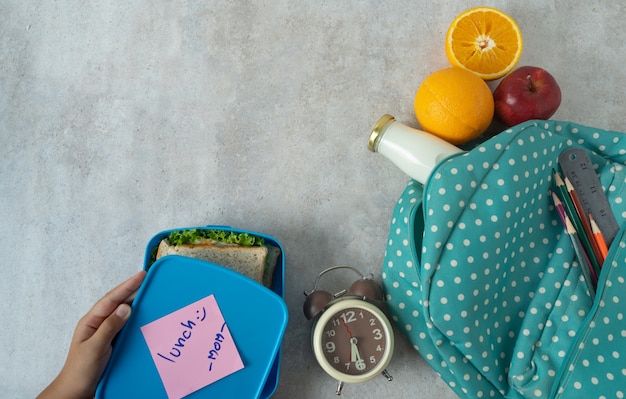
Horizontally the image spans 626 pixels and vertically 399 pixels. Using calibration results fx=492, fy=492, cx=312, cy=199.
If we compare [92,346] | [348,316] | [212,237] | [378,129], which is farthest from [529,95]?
[92,346]

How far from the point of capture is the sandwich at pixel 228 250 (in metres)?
0.80

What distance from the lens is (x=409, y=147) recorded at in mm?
806

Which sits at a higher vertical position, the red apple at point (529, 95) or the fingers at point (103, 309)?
the red apple at point (529, 95)

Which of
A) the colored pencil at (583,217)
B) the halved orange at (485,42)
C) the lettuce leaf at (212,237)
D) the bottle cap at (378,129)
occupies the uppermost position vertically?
the halved orange at (485,42)

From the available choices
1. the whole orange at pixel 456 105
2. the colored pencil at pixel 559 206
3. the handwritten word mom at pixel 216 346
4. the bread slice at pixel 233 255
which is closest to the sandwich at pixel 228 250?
the bread slice at pixel 233 255

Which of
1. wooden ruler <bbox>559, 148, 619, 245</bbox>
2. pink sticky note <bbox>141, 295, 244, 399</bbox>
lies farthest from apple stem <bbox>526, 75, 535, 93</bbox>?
pink sticky note <bbox>141, 295, 244, 399</bbox>

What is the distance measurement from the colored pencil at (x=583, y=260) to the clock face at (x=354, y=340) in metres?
0.31

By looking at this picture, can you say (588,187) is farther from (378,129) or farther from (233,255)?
(233,255)

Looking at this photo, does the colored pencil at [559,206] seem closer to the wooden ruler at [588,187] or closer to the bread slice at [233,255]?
the wooden ruler at [588,187]

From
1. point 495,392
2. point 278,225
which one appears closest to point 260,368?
point 278,225

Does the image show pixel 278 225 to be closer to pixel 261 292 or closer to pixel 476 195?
pixel 261 292

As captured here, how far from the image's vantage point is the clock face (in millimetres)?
770

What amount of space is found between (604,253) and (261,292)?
53 cm

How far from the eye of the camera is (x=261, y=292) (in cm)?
75
